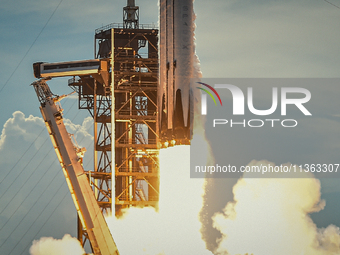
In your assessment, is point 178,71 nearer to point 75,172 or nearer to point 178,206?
point 178,206

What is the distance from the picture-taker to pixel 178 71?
47.3m

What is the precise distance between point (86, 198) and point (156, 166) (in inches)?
411

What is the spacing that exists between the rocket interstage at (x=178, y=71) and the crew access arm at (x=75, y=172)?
10219 mm

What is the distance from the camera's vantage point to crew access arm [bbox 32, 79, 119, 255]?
55375 mm

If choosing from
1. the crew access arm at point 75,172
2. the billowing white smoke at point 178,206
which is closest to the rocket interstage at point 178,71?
the billowing white smoke at point 178,206

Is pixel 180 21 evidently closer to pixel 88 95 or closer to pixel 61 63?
pixel 61 63

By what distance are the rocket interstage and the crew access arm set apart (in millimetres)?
10219

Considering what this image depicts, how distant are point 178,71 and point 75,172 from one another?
13.9 meters

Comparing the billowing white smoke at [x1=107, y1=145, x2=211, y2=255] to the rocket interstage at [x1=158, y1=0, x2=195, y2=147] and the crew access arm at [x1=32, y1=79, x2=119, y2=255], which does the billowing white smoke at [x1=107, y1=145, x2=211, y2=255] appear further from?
the crew access arm at [x1=32, y1=79, x2=119, y2=255]

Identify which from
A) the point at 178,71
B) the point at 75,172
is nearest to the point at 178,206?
the point at 75,172

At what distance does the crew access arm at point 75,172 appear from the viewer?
5538 cm

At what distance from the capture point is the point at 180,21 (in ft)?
157

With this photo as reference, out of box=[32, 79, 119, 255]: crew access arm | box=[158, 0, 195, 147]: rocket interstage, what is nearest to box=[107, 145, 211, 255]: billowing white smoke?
box=[158, 0, 195, 147]: rocket interstage

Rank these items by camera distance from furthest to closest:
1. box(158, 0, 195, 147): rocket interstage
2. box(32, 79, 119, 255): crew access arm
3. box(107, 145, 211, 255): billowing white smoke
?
box(32, 79, 119, 255): crew access arm → box(107, 145, 211, 255): billowing white smoke → box(158, 0, 195, 147): rocket interstage
